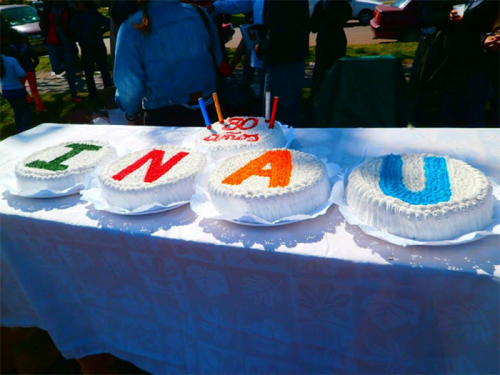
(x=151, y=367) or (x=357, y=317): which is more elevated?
(x=357, y=317)

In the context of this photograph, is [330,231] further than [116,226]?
No

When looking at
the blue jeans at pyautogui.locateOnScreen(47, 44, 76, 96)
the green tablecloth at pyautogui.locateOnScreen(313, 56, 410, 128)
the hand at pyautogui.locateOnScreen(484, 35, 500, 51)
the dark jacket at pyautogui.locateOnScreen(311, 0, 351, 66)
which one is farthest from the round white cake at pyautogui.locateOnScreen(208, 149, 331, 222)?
the blue jeans at pyautogui.locateOnScreen(47, 44, 76, 96)

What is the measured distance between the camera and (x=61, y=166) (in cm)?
150

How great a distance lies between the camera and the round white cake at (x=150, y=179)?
1.24 metres

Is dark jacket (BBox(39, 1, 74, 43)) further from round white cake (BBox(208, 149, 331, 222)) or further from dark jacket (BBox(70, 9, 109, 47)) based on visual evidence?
round white cake (BBox(208, 149, 331, 222))

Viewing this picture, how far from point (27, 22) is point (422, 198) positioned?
1227 cm

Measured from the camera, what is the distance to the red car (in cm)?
829

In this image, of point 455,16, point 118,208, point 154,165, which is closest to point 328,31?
point 455,16

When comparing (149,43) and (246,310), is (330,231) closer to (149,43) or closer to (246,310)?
(246,310)

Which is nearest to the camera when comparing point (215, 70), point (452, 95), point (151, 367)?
point (151, 367)

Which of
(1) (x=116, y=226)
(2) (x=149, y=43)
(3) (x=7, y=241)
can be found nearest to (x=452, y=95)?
(2) (x=149, y=43)

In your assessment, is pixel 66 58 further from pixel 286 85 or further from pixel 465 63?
pixel 465 63

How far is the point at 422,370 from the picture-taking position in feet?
3.40

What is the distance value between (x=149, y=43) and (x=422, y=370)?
80.3 inches
